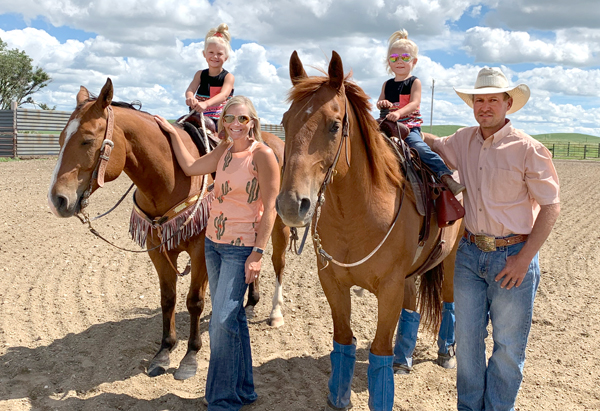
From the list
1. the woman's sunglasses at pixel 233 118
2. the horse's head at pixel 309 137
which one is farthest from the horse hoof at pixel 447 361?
the woman's sunglasses at pixel 233 118

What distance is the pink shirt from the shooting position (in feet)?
8.77

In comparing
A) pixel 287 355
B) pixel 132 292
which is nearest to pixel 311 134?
pixel 287 355

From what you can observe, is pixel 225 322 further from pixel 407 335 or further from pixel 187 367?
pixel 407 335

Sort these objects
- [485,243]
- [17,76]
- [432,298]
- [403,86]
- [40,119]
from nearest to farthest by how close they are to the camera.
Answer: [485,243] → [403,86] → [432,298] → [40,119] → [17,76]

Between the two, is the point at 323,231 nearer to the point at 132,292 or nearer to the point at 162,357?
the point at 162,357

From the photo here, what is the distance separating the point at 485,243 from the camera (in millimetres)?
2852

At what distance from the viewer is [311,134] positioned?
100 inches

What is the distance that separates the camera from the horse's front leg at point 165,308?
4.21 meters

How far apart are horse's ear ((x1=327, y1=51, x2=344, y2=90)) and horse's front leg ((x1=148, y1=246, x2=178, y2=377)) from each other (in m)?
2.29

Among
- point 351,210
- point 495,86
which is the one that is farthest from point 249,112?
point 495,86

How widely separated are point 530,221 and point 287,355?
2.62 meters

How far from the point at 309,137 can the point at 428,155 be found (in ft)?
4.59

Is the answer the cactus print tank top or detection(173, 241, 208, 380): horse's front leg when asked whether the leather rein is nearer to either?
the cactus print tank top

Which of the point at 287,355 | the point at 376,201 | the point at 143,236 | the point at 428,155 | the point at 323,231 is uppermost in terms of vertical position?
the point at 428,155
